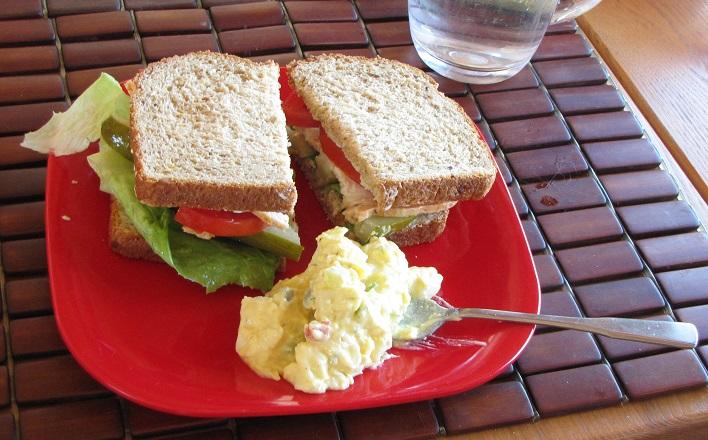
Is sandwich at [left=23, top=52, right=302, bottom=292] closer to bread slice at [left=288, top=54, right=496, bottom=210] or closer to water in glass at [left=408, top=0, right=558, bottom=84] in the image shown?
bread slice at [left=288, top=54, right=496, bottom=210]

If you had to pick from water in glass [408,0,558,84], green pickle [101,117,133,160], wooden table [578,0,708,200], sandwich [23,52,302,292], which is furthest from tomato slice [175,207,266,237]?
wooden table [578,0,708,200]

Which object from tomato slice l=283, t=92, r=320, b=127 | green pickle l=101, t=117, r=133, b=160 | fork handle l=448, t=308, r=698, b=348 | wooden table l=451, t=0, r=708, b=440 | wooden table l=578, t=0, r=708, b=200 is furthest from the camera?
wooden table l=578, t=0, r=708, b=200

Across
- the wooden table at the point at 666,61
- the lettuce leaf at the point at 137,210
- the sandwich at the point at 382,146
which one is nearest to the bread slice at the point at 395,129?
the sandwich at the point at 382,146

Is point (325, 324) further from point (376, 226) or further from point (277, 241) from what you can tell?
point (376, 226)

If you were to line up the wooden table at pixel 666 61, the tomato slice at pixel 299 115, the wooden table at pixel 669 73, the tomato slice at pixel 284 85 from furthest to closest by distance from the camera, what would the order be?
the wooden table at pixel 666 61
the wooden table at pixel 669 73
the tomato slice at pixel 284 85
the tomato slice at pixel 299 115

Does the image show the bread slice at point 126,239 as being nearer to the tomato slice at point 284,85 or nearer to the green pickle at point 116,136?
the green pickle at point 116,136

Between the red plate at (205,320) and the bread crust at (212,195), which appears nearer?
the red plate at (205,320)

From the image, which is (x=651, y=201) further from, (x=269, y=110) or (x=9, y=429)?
(x=9, y=429)
